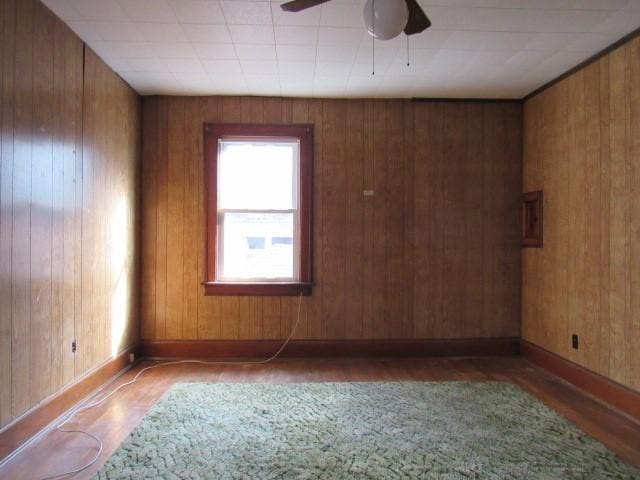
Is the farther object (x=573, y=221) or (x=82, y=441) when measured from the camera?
(x=573, y=221)

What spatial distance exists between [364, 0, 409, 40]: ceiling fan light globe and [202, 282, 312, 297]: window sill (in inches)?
102

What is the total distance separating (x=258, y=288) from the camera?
3910 millimetres

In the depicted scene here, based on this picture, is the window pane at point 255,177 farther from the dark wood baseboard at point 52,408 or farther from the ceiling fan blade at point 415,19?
the ceiling fan blade at point 415,19

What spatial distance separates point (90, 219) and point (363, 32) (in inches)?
95.7

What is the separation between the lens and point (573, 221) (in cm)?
327

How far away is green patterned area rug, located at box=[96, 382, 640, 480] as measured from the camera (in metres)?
1.98

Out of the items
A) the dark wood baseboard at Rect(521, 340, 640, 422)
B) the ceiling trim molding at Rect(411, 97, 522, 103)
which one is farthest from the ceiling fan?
the dark wood baseboard at Rect(521, 340, 640, 422)

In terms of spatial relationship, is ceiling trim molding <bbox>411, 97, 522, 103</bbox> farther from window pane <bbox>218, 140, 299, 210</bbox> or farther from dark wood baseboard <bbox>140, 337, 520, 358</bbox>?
dark wood baseboard <bbox>140, 337, 520, 358</bbox>

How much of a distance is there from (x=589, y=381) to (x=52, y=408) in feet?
12.6

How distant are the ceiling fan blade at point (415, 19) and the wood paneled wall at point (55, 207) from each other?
2.11m

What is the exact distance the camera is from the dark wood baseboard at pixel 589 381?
8.74 feet

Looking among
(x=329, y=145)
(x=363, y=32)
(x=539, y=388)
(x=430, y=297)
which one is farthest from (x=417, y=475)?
(x=329, y=145)

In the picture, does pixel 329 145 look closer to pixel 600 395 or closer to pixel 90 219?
pixel 90 219

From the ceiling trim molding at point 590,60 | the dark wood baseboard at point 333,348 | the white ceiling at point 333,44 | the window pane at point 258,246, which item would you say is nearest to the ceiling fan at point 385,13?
the white ceiling at point 333,44
